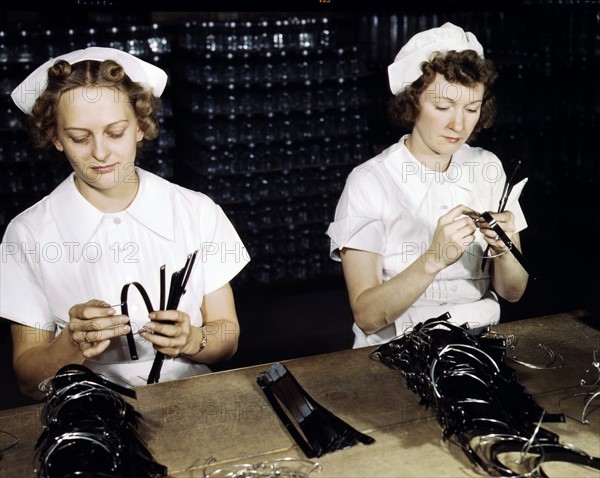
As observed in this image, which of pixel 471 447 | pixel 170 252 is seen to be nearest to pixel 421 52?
pixel 170 252

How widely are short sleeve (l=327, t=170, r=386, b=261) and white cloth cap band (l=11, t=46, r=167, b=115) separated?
0.74 meters

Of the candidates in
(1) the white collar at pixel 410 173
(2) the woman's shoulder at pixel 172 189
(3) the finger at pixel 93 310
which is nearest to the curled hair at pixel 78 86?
(2) the woman's shoulder at pixel 172 189

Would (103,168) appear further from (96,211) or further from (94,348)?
(94,348)

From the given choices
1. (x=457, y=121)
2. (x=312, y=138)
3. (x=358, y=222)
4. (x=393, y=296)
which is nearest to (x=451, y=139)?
(x=457, y=121)

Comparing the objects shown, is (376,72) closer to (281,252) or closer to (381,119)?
(381,119)

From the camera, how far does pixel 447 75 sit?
2494 millimetres

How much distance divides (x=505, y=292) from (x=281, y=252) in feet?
10.5

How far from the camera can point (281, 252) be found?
5.74m

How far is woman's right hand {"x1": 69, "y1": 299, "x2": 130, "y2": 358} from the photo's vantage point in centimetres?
184

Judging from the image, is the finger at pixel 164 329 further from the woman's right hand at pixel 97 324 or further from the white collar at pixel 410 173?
the white collar at pixel 410 173

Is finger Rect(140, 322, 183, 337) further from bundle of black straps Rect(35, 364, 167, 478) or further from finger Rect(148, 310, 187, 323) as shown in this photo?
bundle of black straps Rect(35, 364, 167, 478)

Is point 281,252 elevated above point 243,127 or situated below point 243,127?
below

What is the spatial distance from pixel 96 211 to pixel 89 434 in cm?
91

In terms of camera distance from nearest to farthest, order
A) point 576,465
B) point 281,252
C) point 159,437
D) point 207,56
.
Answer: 1. point 576,465
2. point 159,437
3. point 207,56
4. point 281,252
